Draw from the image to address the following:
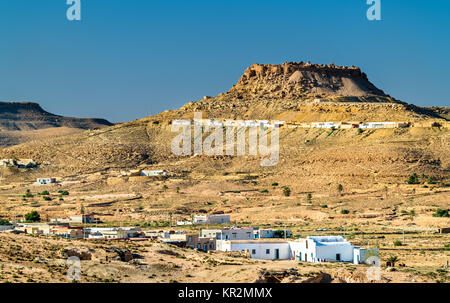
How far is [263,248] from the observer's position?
120ft

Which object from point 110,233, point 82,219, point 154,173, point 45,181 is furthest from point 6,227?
point 45,181

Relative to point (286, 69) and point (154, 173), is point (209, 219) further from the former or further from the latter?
point (286, 69)

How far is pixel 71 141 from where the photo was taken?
4173 inches

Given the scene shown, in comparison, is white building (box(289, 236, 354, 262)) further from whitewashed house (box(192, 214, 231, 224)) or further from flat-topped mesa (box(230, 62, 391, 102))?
flat-topped mesa (box(230, 62, 391, 102))

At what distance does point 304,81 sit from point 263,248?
8788 cm

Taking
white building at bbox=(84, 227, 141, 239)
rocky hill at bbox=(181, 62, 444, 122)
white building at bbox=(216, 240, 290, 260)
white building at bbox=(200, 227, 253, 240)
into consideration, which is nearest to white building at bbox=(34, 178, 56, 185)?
rocky hill at bbox=(181, 62, 444, 122)

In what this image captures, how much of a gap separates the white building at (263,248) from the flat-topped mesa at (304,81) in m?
80.0

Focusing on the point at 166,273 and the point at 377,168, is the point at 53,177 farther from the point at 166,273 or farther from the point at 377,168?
the point at 166,273

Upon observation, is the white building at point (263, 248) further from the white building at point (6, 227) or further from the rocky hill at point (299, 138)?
the rocky hill at point (299, 138)

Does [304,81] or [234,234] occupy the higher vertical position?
[304,81]

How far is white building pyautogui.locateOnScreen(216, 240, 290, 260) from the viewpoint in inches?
1427

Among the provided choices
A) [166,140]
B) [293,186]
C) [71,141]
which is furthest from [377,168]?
[71,141]

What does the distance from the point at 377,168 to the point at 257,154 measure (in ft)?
59.9

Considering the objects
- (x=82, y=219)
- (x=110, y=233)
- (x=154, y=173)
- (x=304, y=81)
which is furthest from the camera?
(x=304, y=81)
